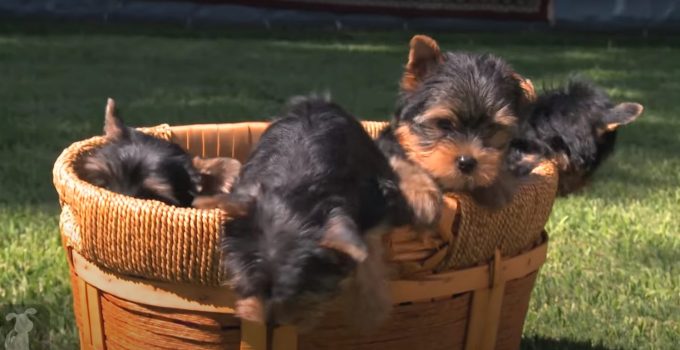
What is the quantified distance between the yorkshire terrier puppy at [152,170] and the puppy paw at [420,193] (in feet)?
2.64

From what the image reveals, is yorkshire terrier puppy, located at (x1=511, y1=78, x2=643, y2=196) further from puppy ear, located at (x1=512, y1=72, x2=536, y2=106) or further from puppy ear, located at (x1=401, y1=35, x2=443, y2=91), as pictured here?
puppy ear, located at (x1=401, y1=35, x2=443, y2=91)

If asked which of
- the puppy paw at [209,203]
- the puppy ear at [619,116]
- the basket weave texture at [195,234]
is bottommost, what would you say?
the puppy ear at [619,116]

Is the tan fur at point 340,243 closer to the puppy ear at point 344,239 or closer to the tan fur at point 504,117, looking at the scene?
the puppy ear at point 344,239

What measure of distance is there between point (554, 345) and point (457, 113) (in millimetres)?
1173

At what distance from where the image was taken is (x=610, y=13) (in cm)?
1543

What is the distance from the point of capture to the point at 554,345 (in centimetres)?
421

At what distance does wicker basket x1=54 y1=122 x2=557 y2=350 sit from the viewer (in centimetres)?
290

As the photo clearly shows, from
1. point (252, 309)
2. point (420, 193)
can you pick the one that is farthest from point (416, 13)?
point (252, 309)

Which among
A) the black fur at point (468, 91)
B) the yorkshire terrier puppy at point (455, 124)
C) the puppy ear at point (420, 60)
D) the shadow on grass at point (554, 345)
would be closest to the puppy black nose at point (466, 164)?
the yorkshire terrier puppy at point (455, 124)

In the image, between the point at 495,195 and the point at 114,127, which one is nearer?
the point at 495,195

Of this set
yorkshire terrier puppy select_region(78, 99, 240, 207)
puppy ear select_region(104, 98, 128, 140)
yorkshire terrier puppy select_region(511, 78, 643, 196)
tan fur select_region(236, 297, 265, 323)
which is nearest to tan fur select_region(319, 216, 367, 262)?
tan fur select_region(236, 297, 265, 323)

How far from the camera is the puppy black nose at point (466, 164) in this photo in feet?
10.9

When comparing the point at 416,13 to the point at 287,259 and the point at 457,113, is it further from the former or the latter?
the point at 287,259

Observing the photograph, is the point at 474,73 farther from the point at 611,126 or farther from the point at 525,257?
the point at 611,126
